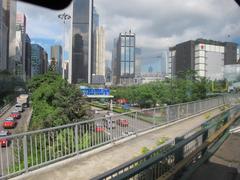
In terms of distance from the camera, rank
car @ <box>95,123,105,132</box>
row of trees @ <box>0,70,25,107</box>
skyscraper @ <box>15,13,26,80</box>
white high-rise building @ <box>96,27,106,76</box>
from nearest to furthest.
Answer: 1. car @ <box>95,123,105,132</box>
2. row of trees @ <box>0,70,25,107</box>
3. skyscraper @ <box>15,13,26,80</box>
4. white high-rise building @ <box>96,27,106,76</box>

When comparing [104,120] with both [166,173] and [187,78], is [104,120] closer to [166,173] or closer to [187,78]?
[166,173]

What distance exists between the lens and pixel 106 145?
9.27 m

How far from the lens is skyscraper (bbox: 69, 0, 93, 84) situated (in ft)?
350

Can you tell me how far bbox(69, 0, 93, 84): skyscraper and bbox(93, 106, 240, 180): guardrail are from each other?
94.9m

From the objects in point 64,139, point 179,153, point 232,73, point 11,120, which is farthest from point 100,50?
point 179,153

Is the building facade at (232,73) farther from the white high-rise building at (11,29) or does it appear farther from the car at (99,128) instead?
the white high-rise building at (11,29)

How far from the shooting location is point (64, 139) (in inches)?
316

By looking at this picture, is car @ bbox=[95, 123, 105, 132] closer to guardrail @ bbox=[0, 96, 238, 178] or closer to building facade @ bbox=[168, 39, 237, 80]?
guardrail @ bbox=[0, 96, 238, 178]

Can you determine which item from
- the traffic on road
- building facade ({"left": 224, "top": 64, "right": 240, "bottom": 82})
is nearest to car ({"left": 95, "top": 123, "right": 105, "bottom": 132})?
the traffic on road

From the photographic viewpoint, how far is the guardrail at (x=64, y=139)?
6.61 m

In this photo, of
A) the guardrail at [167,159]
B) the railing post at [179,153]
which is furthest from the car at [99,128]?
the railing post at [179,153]

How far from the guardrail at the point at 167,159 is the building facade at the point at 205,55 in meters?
117

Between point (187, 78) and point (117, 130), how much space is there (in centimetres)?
2996

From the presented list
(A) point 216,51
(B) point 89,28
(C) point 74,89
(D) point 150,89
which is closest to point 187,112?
(C) point 74,89
